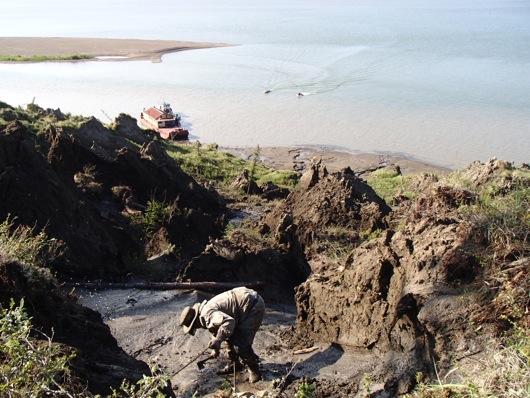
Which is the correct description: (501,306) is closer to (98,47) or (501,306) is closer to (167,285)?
(167,285)

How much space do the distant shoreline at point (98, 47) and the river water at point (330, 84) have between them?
2638mm

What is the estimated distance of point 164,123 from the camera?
37.0 m

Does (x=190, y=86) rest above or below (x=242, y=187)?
above

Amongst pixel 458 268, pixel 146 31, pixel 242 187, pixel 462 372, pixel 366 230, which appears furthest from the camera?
pixel 146 31

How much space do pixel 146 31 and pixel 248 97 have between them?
4411 cm

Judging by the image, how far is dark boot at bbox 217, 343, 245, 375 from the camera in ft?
26.5

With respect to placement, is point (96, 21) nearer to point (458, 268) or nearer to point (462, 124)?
point (462, 124)

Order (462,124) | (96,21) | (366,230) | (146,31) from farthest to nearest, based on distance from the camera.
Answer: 1. (96,21)
2. (146,31)
3. (462,124)
4. (366,230)

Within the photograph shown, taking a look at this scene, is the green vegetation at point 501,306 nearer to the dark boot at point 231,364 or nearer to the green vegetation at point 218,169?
the dark boot at point 231,364

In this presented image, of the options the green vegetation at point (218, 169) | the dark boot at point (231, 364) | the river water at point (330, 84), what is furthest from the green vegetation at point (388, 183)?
the dark boot at point (231, 364)

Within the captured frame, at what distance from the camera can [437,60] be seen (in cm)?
6044

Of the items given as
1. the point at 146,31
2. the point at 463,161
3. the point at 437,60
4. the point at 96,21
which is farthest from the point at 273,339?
the point at 96,21

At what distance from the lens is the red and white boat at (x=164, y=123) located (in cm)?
3594

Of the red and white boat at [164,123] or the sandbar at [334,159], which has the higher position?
the red and white boat at [164,123]
